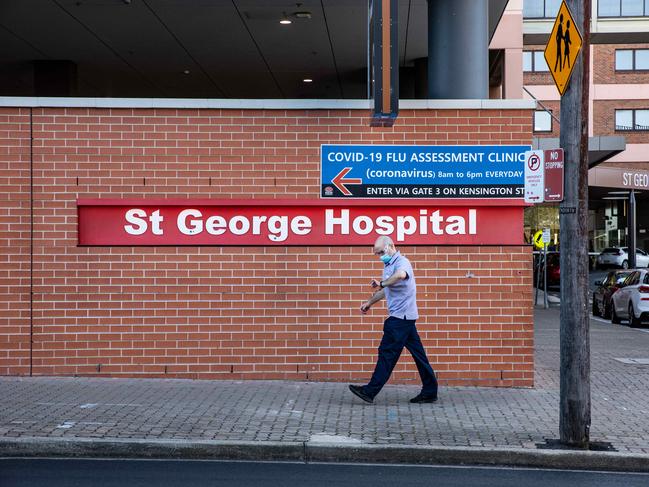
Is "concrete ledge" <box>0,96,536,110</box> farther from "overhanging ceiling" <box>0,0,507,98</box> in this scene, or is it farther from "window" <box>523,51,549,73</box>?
"window" <box>523,51,549,73</box>

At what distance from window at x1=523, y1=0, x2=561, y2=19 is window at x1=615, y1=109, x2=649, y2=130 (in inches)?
399

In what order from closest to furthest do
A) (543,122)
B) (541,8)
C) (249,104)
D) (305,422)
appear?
(305,422), (249,104), (541,8), (543,122)

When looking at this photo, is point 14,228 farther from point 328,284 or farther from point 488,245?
point 488,245

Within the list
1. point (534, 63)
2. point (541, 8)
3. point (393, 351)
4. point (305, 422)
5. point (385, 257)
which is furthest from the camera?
point (534, 63)

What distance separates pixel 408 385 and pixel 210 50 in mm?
10360

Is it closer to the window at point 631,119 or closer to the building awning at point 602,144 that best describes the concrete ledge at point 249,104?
the building awning at point 602,144

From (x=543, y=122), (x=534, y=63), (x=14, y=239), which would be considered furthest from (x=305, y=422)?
(x=534, y=63)

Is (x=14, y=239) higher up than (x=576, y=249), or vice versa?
(x=14, y=239)

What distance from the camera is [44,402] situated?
9477 mm

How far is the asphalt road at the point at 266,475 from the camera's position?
269 inches

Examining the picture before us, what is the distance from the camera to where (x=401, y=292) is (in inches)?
378

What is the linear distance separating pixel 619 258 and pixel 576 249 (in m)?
48.8

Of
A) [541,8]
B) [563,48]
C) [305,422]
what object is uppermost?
[541,8]

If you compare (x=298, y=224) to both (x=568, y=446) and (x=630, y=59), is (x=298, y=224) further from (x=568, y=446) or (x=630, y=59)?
(x=630, y=59)
